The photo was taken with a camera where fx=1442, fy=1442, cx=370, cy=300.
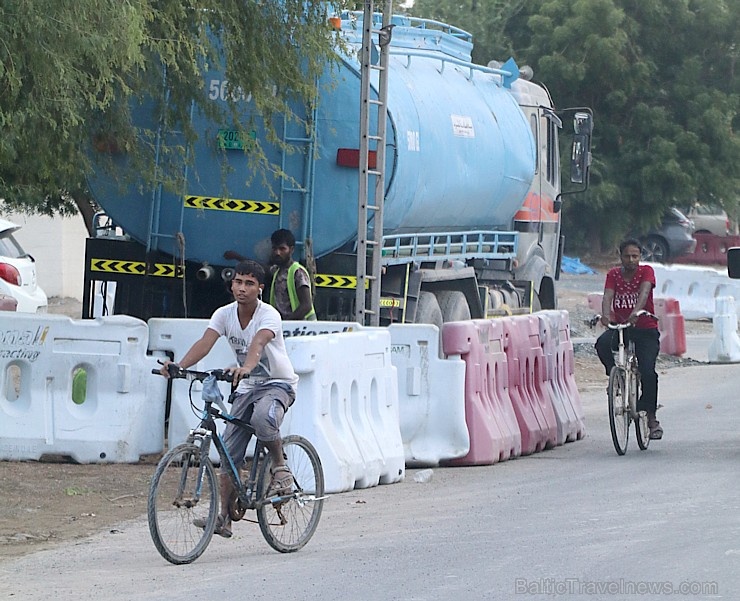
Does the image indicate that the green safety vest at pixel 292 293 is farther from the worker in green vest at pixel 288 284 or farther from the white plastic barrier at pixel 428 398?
the white plastic barrier at pixel 428 398

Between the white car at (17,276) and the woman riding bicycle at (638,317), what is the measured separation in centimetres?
803

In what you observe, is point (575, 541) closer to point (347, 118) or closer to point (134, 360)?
point (134, 360)

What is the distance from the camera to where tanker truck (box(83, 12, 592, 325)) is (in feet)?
44.2

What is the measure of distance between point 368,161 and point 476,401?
256cm

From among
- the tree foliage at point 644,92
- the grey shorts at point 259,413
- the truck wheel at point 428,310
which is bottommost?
the grey shorts at point 259,413

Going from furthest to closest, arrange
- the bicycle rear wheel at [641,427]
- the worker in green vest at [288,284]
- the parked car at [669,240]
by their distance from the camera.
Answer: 1. the parked car at [669,240]
2. the bicycle rear wheel at [641,427]
3. the worker in green vest at [288,284]

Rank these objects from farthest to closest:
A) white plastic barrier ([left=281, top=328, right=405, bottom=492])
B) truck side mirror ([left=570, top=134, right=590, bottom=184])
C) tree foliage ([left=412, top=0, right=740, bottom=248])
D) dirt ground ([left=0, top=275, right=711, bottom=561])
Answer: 1. tree foliage ([left=412, top=0, right=740, bottom=248])
2. truck side mirror ([left=570, top=134, right=590, bottom=184])
3. white plastic barrier ([left=281, top=328, right=405, bottom=492])
4. dirt ground ([left=0, top=275, right=711, bottom=561])

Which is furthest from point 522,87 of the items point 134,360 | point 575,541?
point 575,541

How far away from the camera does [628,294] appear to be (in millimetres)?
12844

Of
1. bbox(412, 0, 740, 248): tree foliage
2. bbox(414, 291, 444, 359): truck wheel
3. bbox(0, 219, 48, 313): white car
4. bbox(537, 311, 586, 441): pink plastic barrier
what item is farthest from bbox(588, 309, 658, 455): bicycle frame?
bbox(412, 0, 740, 248): tree foliage

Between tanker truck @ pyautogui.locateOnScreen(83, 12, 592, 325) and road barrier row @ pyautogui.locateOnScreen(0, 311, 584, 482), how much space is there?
5.84 ft

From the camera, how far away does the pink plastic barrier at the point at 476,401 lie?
1204 centimetres

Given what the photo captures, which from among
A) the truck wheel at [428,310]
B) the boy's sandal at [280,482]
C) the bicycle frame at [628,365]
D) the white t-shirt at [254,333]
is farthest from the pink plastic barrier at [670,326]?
the white t-shirt at [254,333]

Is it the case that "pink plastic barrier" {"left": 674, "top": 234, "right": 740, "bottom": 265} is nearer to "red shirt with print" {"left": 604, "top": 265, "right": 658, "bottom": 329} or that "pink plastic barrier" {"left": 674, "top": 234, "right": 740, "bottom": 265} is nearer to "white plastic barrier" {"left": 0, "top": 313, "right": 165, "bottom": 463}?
"red shirt with print" {"left": 604, "top": 265, "right": 658, "bottom": 329}
